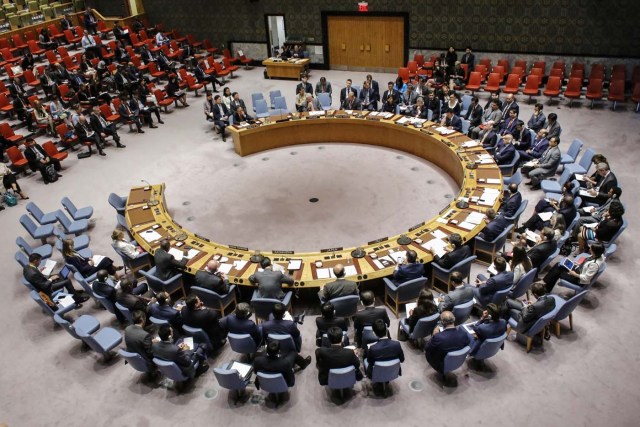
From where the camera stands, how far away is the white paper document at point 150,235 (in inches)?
382

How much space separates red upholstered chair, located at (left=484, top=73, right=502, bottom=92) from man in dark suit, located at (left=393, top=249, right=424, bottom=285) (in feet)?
35.9

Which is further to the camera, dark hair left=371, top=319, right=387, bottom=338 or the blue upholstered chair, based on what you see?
the blue upholstered chair

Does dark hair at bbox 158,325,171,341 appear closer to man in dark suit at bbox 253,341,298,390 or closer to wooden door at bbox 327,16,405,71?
man in dark suit at bbox 253,341,298,390

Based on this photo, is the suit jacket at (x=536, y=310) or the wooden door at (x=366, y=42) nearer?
the suit jacket at (x=536, y=310)

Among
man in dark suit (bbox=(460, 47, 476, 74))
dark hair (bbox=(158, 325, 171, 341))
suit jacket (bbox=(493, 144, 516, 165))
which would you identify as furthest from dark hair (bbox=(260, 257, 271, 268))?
man in dark suit (bbox=(460, 47, 476, 74))

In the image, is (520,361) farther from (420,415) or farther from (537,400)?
(420,415)

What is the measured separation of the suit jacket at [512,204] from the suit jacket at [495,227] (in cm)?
64

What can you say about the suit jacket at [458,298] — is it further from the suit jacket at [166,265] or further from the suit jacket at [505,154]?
the suit jacket at [505,154]

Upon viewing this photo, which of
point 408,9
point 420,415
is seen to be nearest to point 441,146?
point 420,415

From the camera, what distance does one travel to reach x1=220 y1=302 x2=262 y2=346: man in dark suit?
709 cm

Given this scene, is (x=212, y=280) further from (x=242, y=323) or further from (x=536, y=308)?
(x=536, y=308)

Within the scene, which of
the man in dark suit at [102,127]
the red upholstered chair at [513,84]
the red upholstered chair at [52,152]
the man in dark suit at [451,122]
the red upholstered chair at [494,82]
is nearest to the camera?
the man in dark suit at [451,122]

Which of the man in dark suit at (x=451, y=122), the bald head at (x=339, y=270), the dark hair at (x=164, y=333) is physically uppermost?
the man in dark suit at (x=451, y=122)

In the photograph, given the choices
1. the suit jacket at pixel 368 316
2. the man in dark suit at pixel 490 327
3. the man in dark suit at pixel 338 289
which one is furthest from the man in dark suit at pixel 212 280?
the man in dark suit at pixel 490 327
